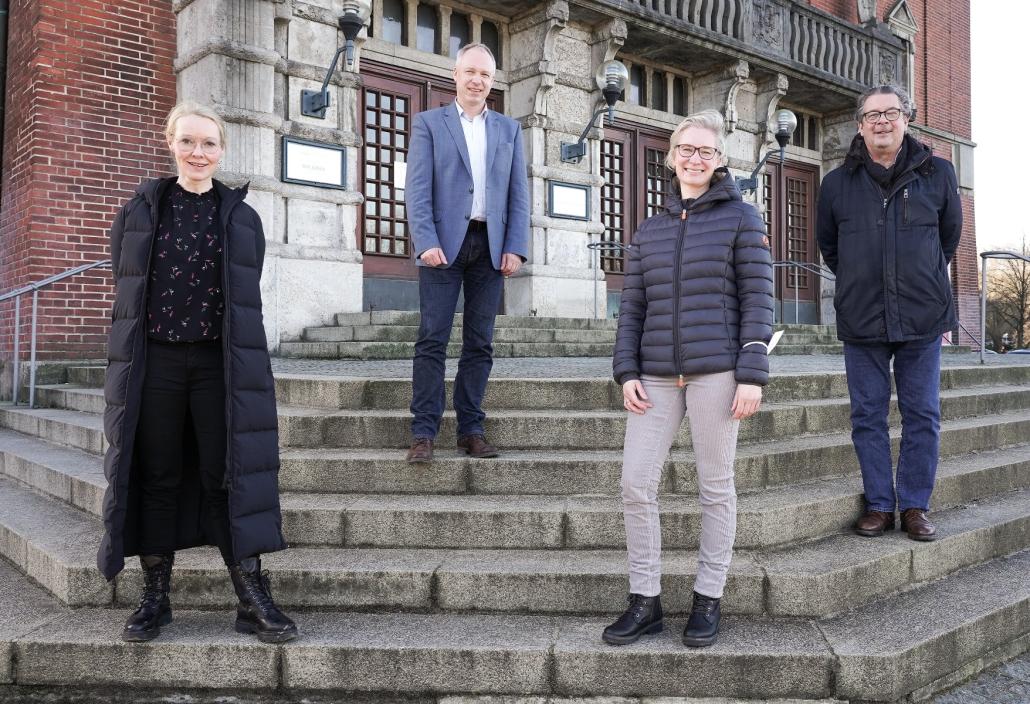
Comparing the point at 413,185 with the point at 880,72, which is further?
the point at 880,72

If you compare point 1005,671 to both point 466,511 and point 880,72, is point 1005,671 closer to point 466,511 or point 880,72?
point 466,511

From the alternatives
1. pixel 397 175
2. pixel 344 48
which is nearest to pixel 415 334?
pixel 397 175

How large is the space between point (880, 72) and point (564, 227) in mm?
7873

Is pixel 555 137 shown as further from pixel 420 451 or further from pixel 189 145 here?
pixel 189 145

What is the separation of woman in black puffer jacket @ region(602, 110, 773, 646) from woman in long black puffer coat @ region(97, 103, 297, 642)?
1.36 meters

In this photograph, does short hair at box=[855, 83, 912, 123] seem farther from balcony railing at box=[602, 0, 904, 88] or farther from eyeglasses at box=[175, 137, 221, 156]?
balcony railing at box=[602, 0, 904, 88]

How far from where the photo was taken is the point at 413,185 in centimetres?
415

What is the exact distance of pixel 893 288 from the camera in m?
4.00

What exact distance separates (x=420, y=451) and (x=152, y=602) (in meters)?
1.38

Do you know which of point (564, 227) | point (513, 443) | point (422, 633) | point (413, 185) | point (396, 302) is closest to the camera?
point (422, 633)

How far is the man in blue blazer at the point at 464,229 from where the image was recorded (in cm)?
411

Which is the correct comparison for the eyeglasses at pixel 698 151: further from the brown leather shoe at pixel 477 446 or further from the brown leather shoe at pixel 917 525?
the brown leather shoe at pixel 917 525

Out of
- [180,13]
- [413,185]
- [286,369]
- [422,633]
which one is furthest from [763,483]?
[180,13]

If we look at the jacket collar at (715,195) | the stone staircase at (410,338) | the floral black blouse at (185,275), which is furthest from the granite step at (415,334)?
the jacket collar at (715,195)
